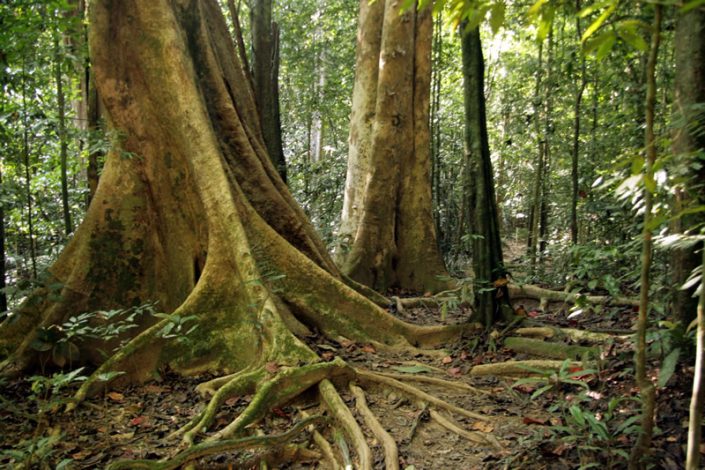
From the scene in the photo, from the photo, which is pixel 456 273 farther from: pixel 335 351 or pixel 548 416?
pixel 548 416

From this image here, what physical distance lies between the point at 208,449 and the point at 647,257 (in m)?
2.28

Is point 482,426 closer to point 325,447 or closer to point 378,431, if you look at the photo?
point 378,431

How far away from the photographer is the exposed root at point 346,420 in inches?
112

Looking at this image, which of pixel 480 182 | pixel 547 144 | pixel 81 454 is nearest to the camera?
pixel 81 454

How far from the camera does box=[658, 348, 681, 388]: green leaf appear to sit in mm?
2475

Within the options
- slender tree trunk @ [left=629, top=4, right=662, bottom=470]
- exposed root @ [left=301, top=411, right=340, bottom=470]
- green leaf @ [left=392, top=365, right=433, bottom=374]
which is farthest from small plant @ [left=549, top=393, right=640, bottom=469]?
green leaf @ [left=392, top=365, right=433, bottom=374]

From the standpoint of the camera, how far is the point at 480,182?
4523 mm

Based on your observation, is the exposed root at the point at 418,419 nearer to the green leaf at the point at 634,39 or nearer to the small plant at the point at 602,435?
the small plant at the point at 602,435

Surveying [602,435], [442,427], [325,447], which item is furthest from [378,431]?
[602,435]

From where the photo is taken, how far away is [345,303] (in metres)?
4.74

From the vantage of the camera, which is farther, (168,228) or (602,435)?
(168,228)

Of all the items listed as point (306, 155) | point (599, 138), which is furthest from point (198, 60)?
point (306, 155)

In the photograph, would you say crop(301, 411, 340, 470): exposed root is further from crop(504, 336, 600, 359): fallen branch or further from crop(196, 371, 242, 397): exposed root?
crop(504, 336, 600, 359): fallen branch

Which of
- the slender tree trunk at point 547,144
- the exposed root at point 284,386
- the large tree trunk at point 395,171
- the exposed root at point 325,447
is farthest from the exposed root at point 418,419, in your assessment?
the slender tree trunk at point 547,144
